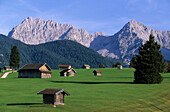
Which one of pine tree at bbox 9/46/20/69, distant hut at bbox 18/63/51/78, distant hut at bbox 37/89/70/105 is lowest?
distant hut at bbox 37/89/70/105

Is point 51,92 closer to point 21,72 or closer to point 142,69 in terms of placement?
point 142,69

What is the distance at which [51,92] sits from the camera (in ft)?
121

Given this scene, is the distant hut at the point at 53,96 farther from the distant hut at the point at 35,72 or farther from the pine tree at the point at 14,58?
the pine tree at the point at 14,58

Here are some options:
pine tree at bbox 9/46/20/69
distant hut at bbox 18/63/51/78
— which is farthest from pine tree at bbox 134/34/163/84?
pine tree at bbox 9/46/20/69

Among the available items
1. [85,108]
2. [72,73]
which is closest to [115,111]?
[85,108]

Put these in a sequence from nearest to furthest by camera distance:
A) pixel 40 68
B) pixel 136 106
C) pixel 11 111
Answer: pixel 11 111
pixel 136 106
pixel 40 68

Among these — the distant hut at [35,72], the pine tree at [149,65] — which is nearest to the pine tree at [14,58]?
the distant hut at [35,72]

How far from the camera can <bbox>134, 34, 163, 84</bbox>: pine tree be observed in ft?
242

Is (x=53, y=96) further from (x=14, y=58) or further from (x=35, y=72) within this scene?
(x=14, y=58)

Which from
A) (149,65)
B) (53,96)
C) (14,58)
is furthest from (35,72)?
(53,96)

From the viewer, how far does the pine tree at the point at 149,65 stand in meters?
73.8

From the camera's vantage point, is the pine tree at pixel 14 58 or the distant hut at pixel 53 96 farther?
the pine tree at pixel 14 58

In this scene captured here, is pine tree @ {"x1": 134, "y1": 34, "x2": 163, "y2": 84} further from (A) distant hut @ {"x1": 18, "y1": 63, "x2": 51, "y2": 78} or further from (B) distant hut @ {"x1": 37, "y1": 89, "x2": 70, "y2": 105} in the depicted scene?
(A) distant hut @ {"x1": 18, "y1": 63, "x2": 51, "y2": 78}

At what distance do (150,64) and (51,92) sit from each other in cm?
4401
